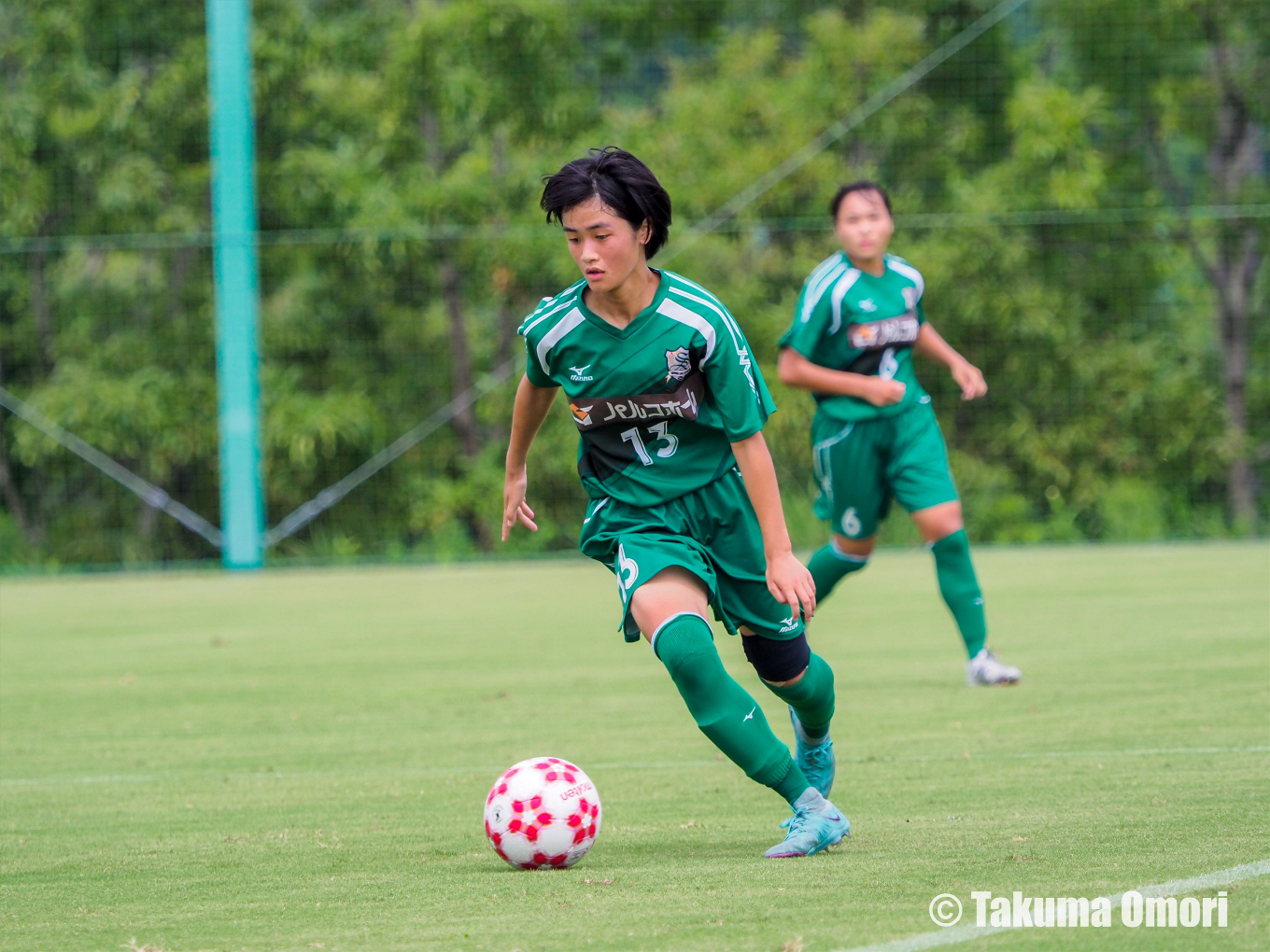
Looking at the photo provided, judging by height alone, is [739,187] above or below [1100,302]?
above

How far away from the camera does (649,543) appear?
4074mm

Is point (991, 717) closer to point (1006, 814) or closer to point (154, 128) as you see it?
point (1006, 814)

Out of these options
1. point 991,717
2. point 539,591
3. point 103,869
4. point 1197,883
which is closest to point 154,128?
point 539,591

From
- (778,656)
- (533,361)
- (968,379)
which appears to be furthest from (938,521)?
(533,361)

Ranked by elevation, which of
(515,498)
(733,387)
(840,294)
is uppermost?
(840,294)

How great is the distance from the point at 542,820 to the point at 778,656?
72cm

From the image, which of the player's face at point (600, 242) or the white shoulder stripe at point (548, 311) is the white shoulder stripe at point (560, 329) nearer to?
the white shoulder stripe at point (548, 311)

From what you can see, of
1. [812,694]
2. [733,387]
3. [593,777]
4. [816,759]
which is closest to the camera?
[733,387]

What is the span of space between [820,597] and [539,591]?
17.5 ft

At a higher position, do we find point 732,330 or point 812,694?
point 732,330

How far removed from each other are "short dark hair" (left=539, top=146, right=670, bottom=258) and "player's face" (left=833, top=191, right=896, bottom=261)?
3.34m

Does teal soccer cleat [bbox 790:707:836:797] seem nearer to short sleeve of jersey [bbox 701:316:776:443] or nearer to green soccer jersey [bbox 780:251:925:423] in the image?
short sleeve of jersey [bbox 701:316:776:443]

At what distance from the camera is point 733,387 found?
3965mm

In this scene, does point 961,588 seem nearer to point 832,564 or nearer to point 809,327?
point 832,564
